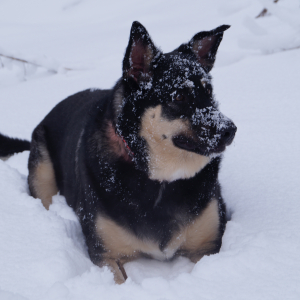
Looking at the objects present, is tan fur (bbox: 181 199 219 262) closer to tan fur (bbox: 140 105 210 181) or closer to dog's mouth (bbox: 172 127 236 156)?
tan fur (bbox: 140 105 210 181)

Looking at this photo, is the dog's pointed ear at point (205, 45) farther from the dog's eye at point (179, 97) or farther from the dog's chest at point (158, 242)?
the dog's chest at point (158, 242)

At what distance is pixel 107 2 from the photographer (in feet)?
52.5

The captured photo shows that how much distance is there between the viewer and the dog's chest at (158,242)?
2.42 meters

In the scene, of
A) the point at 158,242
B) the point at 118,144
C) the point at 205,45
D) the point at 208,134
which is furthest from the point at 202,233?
the point at 205,45

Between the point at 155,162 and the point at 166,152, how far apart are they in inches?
4.3

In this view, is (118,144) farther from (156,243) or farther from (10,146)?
(10,146)

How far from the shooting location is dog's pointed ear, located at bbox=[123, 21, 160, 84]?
87.1 inches

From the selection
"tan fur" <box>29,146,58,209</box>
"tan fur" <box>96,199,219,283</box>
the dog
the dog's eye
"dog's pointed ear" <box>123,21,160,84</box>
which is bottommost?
"tan fur" <box>29,146,58,209</box>

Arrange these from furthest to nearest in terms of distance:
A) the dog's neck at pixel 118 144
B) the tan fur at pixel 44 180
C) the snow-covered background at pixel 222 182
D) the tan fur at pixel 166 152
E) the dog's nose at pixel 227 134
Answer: the tan fur at pixel 44 180
the dog's neck at pixel 118 144
the tan fur at pixel 166 152
the dog's nose at pixel 227 134
the snow-covered background at pixel 222 182

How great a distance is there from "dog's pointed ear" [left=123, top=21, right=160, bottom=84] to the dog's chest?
109cm

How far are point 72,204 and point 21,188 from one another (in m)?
0.53

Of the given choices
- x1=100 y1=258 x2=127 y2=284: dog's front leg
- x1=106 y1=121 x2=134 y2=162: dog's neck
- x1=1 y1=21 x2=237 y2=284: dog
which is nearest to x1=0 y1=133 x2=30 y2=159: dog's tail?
x1=1 y1=21 x2=237 y2=284: dog

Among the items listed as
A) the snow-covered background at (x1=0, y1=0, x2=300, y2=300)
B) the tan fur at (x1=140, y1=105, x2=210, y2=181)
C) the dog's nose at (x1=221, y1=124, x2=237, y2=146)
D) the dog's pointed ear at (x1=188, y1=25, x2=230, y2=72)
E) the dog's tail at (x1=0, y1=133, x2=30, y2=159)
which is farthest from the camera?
the dog's tail at (x1=0, y1=133, x2=30, y2=159)

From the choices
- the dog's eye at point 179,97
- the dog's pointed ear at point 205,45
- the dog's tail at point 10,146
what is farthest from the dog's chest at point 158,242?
the dog's tail at point 10,146
